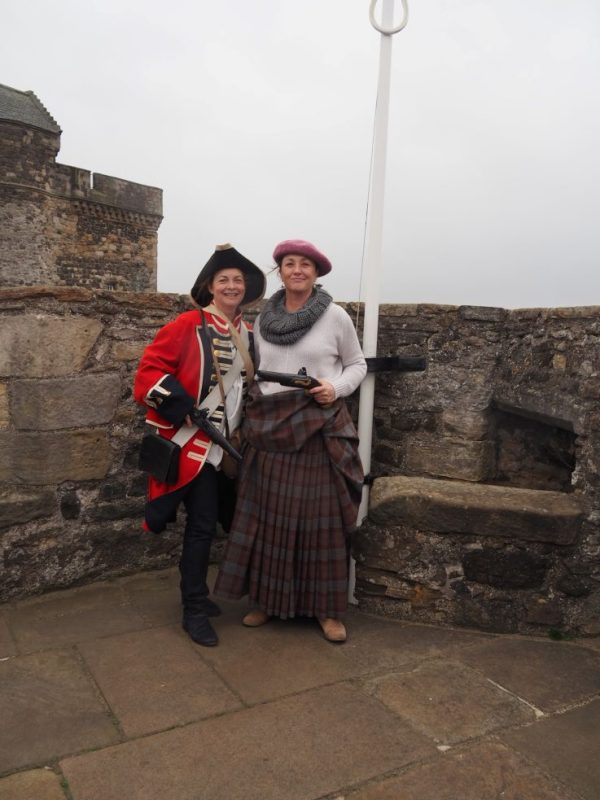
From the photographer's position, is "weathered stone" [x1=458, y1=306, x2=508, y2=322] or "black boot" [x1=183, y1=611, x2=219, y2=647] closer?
"black boot" [x1=183, y1=611, x2=219, y2=647]

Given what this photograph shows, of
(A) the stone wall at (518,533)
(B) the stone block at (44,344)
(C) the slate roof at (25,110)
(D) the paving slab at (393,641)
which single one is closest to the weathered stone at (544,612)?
(A) the stone wall at (518,533)

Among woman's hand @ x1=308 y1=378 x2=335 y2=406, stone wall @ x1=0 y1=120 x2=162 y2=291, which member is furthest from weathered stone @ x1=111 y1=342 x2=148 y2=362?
stone wall @ x1=0 y1=120 x2=162 y2=291

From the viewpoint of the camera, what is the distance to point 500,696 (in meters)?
2.29

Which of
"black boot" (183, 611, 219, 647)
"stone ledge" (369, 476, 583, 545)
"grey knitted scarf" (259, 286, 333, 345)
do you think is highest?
"grey knitted scarf" (259, 286, 333, 345)

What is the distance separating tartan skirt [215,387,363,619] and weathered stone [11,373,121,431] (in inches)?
33.6

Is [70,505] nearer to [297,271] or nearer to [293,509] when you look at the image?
[293,509]

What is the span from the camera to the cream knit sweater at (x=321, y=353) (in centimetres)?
273

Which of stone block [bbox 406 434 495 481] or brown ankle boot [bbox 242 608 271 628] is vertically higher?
stone block [bbox 406 434 495 481]

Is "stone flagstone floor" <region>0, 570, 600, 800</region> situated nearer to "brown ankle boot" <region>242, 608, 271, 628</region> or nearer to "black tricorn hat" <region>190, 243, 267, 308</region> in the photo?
"brown ankle boot" <region>242, 608, 271, 628</region>

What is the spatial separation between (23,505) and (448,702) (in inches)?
80.4

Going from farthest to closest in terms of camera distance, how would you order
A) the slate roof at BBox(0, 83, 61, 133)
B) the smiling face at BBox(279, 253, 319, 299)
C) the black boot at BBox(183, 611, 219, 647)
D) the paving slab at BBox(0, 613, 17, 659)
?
the slate roof at BBox(0, 83, 61, 133) < the smiling face at BBox(279, 253, 319, 299) < the black boot at BBox(183, 611, 219, 647) < the paving slab at BBox(0, 613, 17, 659)

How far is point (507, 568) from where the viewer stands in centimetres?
279

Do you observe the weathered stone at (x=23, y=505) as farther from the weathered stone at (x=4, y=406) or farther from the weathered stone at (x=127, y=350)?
the weathered stone at (x=127, y=350)

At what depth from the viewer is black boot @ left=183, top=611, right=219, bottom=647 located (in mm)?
2637
